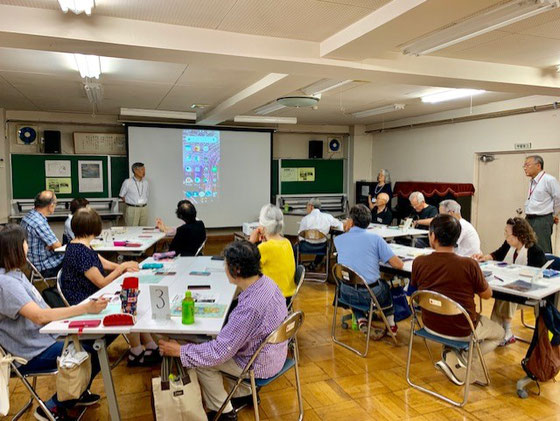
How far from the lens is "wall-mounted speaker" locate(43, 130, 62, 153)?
7.92 m

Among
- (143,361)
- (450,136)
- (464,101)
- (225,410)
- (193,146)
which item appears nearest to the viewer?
(225,410)

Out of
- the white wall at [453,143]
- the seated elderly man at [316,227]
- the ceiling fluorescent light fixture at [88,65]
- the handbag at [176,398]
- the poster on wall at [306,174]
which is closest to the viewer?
the handbag at [176,398]

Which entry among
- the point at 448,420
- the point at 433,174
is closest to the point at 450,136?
the point at 433,174

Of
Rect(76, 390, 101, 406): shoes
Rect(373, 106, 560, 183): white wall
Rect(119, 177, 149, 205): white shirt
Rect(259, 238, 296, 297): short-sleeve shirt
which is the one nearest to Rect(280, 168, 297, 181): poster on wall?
Rect(373, 106, 560, 183): white wall

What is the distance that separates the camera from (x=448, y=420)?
2.66 meters

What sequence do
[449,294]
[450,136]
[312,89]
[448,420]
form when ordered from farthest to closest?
[450,136]
[312,89]
[449,294]
[448,420]

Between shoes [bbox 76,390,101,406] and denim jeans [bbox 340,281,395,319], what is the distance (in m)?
2.11

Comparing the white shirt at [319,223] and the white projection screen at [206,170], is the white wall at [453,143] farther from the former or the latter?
the white shirt at [319,223]

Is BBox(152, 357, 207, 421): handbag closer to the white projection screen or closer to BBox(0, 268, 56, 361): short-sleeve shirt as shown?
BBox(0, 268, 56, 361): short-sleeve shirt

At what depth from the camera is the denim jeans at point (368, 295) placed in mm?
3633

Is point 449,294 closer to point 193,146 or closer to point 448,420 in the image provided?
point 448,420

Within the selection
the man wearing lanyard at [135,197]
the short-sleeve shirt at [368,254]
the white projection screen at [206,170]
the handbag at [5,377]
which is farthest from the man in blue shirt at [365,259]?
A: the white projection screen at [206,170]

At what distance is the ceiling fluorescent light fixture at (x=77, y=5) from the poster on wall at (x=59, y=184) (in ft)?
19.5

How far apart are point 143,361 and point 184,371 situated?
4.63 feet
